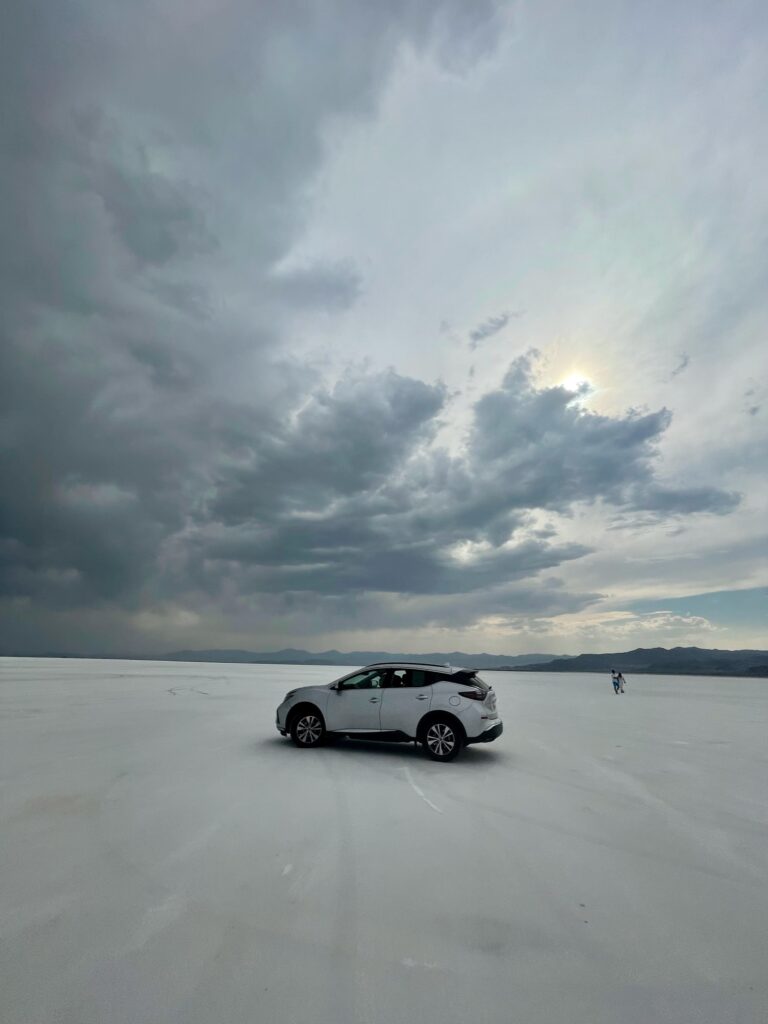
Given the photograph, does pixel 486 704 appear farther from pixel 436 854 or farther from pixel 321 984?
pixel 321 984

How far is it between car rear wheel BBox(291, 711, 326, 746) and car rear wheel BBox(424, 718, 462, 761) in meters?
2.17

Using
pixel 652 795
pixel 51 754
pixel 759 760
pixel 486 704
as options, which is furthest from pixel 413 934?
pixel 759 760

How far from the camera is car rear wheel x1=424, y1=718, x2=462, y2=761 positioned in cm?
987

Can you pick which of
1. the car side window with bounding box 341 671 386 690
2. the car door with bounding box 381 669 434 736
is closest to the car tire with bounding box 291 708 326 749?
the car side window with bounding box 341 671 386 690

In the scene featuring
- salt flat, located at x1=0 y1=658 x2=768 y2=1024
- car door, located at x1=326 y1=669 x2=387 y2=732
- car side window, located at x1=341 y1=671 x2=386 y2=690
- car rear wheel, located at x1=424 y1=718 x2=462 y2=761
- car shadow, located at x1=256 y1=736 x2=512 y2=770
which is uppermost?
car side window, located at x1=341 y1=671 x2=386 y2=690

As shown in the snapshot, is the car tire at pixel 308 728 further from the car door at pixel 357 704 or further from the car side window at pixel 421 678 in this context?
the car side window at pixel 421 678

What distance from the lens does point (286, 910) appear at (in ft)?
13.8

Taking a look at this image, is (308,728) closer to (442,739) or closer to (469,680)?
(442,739)

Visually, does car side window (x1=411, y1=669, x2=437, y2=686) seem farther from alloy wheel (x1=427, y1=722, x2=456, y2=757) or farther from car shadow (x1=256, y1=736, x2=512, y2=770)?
car shadow (x1=256, y1=736, x2=512, y2=770)

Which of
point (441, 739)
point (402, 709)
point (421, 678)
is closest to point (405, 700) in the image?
point (402, 709)

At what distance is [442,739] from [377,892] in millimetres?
5608

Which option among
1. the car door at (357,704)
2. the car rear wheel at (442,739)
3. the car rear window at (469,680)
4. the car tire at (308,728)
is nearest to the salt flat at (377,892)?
the car rear wheel at (442,739)

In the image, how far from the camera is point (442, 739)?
32.7 ft

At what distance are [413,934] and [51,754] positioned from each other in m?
8.80
